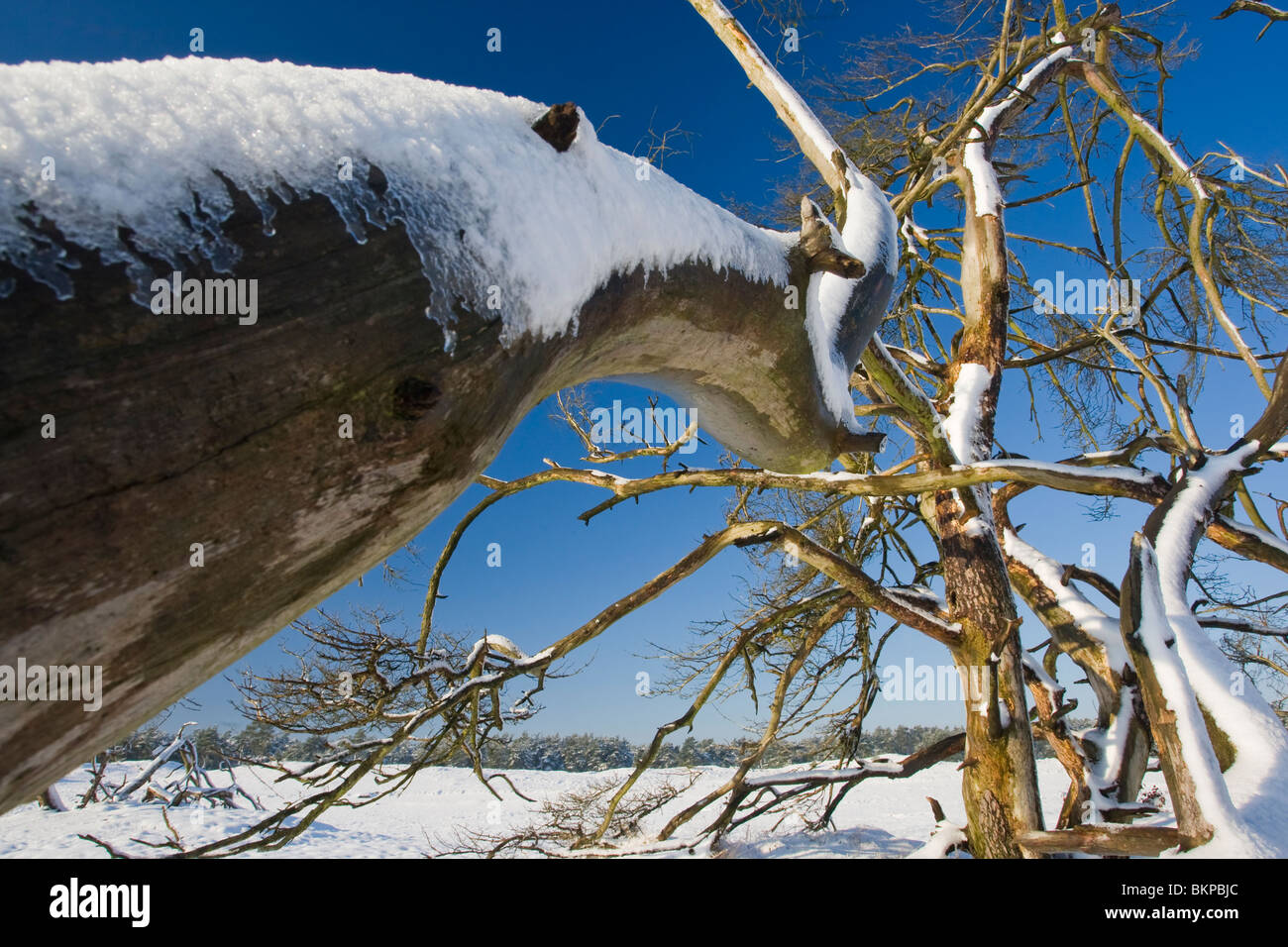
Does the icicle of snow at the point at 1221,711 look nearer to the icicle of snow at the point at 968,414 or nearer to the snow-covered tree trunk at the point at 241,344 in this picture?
the icicle of snow at the point at 968,414

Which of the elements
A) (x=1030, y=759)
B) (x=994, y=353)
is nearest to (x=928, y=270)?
(x=994, y=353)

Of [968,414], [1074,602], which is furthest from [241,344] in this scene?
[1074,602]

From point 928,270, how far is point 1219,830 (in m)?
5.20

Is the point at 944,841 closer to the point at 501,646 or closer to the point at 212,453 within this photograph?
the point at 501,646

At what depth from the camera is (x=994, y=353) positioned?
15.0ft

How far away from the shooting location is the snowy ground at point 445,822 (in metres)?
7.37

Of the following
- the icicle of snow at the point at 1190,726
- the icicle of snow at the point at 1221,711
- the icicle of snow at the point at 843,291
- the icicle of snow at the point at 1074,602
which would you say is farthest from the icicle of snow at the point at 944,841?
the icicle of snow at the point at 843,291

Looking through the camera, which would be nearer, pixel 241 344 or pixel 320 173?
pixel 241 344

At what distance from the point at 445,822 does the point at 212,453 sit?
1294 cm

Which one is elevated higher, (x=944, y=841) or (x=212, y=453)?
(x=212, y=453)

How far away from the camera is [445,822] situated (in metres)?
11.7

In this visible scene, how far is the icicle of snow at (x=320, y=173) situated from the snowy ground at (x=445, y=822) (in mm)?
4640

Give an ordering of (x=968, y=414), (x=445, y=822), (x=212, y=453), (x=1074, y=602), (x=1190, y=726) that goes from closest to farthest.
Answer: (x=212, y=453)
(x=1190, y=726)
(x=968, y=414)
(x=1074, y=602)
(x=445, y=822)
